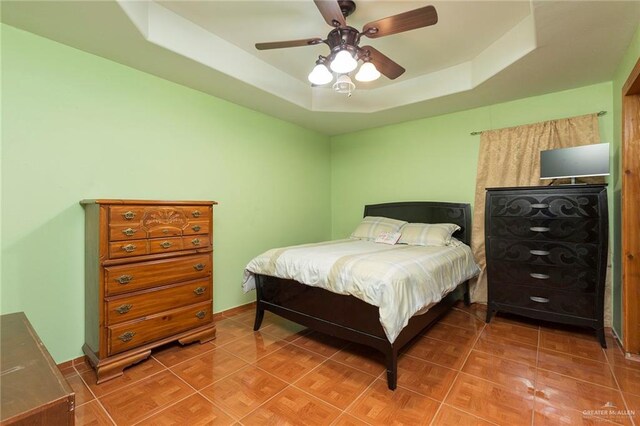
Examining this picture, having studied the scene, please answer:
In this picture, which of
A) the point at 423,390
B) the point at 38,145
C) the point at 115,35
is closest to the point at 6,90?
the point at 38,145

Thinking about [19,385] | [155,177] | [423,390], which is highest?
[155,177]

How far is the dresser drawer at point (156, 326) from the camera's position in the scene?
1966 mm

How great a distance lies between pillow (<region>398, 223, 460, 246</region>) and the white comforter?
0.85 feet

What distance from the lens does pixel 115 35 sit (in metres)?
1.98

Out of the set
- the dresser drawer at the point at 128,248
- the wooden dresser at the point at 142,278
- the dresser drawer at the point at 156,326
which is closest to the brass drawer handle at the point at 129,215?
the wooden dresser at the point at 142,278

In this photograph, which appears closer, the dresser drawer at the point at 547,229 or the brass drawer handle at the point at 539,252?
the dresser drawer at the point at 547,229

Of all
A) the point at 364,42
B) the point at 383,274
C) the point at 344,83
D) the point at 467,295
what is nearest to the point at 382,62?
the point at 344,83

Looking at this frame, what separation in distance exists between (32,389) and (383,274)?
1583 mm

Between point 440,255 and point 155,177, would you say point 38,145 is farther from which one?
point 440,255

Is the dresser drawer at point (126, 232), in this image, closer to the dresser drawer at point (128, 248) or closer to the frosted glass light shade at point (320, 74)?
the dresser drawer at point (128, 248)

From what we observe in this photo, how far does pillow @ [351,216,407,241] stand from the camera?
11.4ft

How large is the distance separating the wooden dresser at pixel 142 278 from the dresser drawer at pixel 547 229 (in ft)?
8.71

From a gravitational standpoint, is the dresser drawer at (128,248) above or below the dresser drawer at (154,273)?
above

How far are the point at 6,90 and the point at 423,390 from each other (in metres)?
3.23
